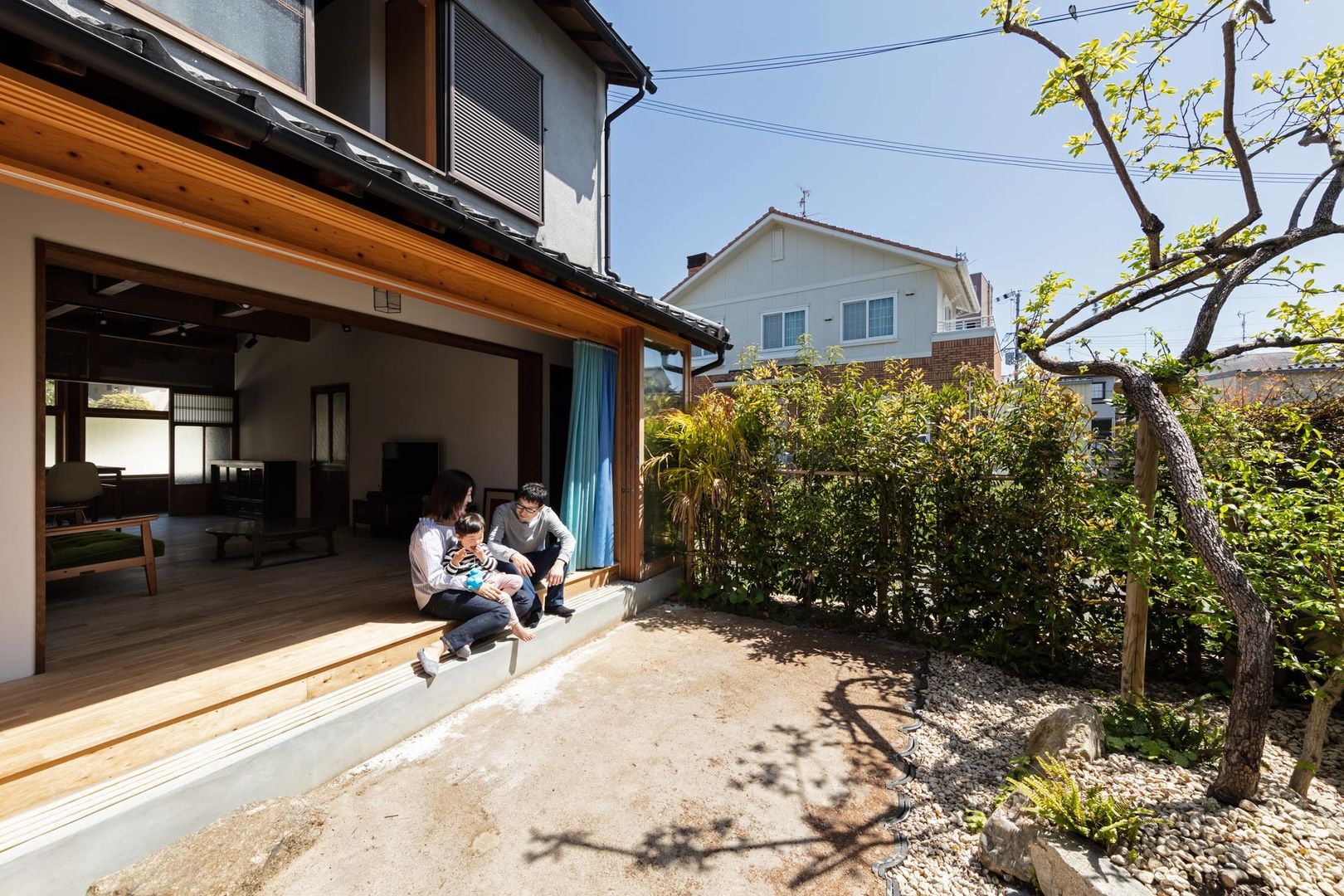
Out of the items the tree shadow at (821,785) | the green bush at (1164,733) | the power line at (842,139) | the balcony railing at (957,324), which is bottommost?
the tree shadow at (821,785)

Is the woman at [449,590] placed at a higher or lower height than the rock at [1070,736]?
higher

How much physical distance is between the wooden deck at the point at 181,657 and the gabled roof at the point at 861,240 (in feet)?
39.3

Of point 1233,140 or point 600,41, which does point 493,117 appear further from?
point 1233,140

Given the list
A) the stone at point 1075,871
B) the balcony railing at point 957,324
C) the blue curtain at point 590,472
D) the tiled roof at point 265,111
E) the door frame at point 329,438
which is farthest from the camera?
the balcony railing at point 957,324

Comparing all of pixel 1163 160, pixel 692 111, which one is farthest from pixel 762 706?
pixel 692 111

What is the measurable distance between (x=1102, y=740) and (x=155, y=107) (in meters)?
4.57

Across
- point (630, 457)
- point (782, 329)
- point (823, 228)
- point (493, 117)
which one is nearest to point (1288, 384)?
point (630, 457)

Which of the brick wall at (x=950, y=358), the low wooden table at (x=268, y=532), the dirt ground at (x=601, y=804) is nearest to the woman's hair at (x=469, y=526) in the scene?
the dirt ground at (x=601, y=804)

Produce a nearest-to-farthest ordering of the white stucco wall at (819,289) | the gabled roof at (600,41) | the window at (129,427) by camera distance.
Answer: the gabled roof at (600,41), the window at (129,427), the white stucco wall at (819,289)

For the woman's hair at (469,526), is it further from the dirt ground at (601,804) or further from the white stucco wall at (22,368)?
the white stucco wall at (22,368)

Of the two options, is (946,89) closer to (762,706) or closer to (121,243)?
(762,706)

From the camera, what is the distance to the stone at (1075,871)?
1.72 metres

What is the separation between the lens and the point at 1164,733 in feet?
8.77

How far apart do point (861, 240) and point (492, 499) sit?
11894 millimetres
